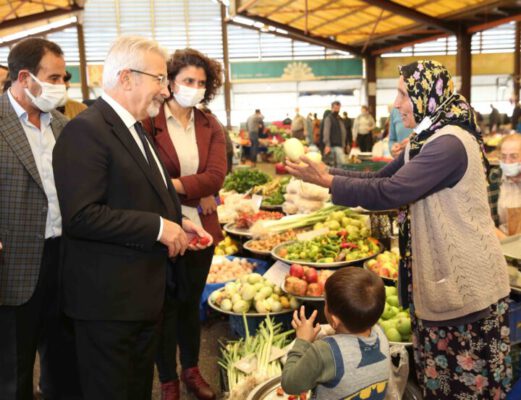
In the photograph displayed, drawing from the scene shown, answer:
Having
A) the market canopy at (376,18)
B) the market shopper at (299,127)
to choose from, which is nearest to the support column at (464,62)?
the market canopy at (376,18)

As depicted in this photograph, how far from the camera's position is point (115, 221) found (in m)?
1.67

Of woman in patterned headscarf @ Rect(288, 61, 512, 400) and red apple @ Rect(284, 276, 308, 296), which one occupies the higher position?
woman in patterned headscarf @ Rect(288, 61, 512, 400)

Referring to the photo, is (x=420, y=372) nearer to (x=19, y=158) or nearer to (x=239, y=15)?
(x=19, y=158)

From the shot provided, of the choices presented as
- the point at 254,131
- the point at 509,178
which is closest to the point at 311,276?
the point at 509,178

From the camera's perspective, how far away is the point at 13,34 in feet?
62.6

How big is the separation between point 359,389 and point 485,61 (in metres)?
20.7

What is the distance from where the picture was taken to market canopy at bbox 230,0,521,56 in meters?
12.2

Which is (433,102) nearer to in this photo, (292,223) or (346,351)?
(346,351)

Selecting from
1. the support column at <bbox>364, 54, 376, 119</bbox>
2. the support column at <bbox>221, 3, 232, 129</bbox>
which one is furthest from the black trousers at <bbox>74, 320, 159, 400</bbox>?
the support column at <bbox>221, 3, 232, 129</bbox>

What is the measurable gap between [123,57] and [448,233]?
4.26ft

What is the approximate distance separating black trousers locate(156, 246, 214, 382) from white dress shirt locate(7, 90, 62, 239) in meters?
0.68

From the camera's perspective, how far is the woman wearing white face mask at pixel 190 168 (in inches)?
104

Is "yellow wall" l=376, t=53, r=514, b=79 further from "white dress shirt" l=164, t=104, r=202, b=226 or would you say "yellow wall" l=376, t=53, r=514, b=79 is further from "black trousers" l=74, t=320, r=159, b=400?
"black trousers" l=74, t=320, r=159, b=400

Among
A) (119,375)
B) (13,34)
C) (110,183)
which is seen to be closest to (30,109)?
(110,183)
